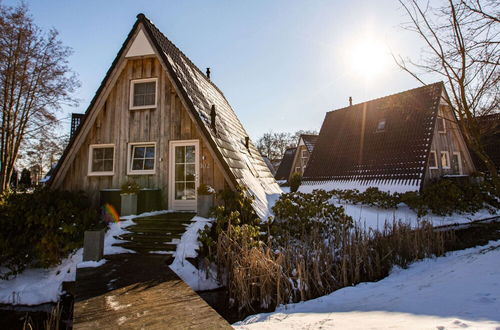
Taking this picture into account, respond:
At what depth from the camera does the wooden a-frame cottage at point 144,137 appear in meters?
7.75

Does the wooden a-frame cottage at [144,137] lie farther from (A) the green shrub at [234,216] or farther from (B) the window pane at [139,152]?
(A) the green shrub at [234,216]

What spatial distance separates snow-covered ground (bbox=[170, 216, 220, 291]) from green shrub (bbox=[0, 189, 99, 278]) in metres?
2.26

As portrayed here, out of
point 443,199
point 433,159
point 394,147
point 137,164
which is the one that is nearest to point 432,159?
point 433,159

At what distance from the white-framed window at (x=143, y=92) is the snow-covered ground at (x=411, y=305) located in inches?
284

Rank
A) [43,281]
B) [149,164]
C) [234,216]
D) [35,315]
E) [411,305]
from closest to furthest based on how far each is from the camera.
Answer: [411,305] < [35,315] < [43,281] < [234,216] < [149,164]

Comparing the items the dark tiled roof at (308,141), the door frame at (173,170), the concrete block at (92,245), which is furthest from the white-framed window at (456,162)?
the concrete block at (92,245)

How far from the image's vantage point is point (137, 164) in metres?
8.20

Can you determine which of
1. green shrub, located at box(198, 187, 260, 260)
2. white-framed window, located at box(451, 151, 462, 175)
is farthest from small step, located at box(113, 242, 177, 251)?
white-framed window, located at box(451, 151, 462, 175)

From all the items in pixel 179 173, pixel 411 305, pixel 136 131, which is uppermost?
pixel 136 131

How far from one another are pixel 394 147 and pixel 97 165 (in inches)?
556

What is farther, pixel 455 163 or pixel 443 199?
pixel 455 163

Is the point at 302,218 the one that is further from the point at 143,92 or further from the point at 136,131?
the point at 143,92

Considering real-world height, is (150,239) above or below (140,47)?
below

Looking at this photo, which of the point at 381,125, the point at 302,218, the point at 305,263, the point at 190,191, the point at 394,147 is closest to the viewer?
the point at 305,263
